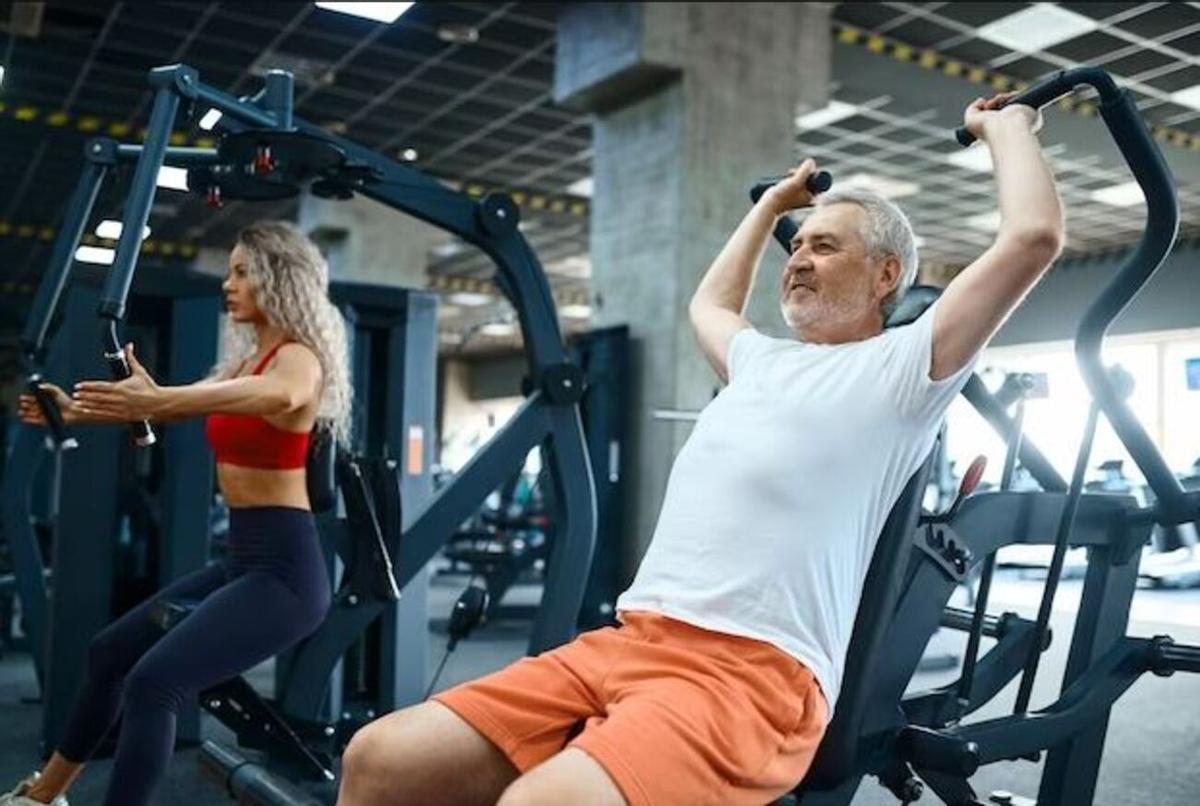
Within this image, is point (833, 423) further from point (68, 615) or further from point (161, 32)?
point (161, 32)

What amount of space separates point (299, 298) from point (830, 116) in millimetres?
6545

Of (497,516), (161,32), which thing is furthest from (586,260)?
(161,32)

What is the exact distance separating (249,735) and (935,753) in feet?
5.03

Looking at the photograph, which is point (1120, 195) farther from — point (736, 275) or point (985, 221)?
point (985, 221)

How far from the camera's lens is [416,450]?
380 centimetres

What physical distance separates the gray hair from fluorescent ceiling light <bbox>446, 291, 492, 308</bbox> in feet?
49.6

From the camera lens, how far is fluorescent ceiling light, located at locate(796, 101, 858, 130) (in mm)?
8007

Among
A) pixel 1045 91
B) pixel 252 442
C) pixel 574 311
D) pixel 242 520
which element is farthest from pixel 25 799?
pixel 574 311

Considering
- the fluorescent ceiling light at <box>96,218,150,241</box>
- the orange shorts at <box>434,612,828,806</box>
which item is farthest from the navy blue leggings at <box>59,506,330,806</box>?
the orange shorts at <box>434,612,828,806</box>

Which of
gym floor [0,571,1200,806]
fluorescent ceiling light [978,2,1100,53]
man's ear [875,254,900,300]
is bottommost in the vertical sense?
gym floor [0,571,1200,806]

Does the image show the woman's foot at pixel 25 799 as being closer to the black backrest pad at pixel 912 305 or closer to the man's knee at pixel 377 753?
the man's knee at pixel 377 753

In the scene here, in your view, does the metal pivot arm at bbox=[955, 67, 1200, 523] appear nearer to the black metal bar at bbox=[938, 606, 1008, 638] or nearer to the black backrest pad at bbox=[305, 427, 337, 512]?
the black metal bar at bbox=[938, 606, 1008, 638]

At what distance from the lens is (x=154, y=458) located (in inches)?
147

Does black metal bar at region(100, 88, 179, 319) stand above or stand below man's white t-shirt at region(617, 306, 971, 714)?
above
